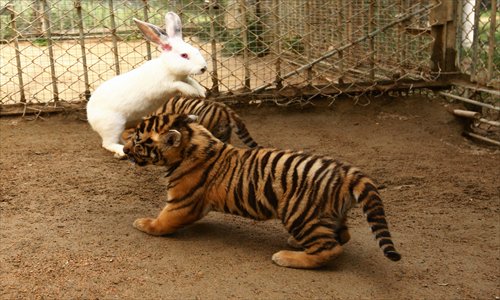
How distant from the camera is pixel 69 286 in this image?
3.33 m

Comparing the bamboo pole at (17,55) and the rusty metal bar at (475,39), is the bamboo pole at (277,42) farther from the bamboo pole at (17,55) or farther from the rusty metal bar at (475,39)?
the bamboo pole at (17,55)

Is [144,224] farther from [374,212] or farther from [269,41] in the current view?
[269,41]

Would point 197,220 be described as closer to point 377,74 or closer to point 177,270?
point 177,270

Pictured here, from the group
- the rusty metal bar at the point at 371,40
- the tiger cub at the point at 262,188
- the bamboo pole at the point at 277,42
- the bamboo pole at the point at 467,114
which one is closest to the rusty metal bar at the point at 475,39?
the bamboo pole at the point at 467,114

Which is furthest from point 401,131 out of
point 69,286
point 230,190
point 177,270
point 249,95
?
point 69,286

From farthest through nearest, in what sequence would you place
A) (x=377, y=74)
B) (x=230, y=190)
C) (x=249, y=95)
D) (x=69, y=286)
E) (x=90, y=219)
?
1. (x=377, y=74)
2. (x=249, y=95)
3. (x=90, y=219)
4. (x=230, y=190)
5. (x=69, y=286)

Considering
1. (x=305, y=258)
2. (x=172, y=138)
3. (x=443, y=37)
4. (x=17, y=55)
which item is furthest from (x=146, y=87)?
(x=443, y=37)

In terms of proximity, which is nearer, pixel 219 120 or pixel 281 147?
pixel 219 120

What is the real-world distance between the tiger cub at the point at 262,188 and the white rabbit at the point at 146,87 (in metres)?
1.52

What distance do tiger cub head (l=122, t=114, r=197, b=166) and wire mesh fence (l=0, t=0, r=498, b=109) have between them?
266 centimetres

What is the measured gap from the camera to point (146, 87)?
5605 mm

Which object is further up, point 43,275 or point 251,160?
point 251,160

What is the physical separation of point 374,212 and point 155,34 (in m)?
2.97

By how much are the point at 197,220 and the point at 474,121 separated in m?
3.74
